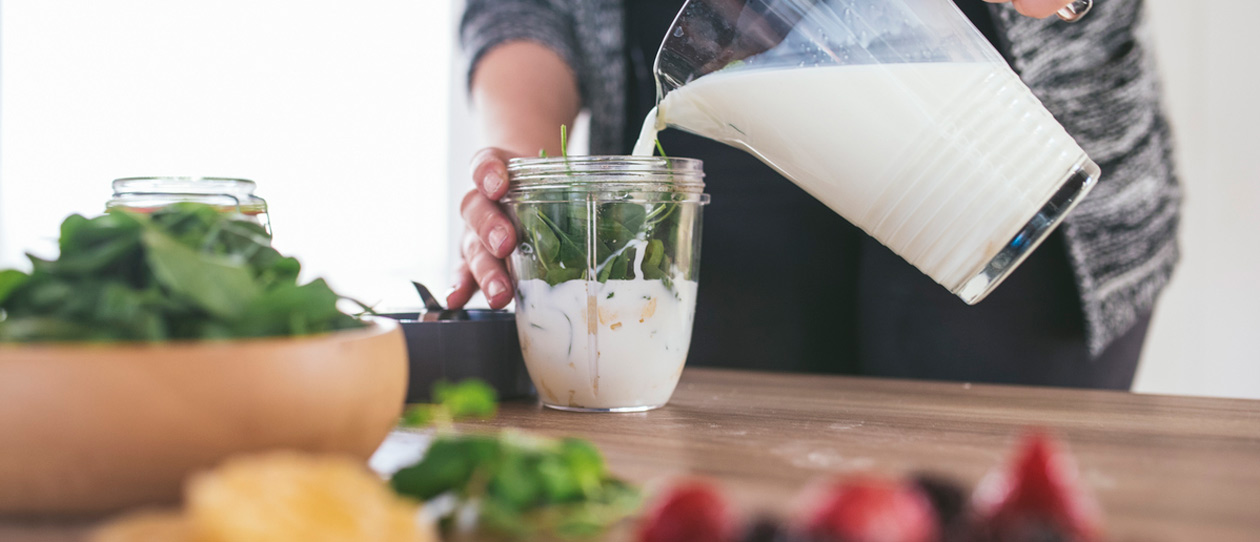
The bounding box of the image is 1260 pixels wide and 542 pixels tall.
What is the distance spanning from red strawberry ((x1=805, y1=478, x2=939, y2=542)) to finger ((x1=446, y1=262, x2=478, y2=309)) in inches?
22.8

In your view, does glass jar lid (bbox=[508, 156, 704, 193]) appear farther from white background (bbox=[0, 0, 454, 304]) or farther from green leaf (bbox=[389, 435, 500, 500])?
white background (bbox=[0, 0, 454, 304])

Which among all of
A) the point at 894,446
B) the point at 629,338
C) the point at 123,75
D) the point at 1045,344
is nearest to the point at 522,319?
the point at 629,338

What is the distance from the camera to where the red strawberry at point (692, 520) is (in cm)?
28

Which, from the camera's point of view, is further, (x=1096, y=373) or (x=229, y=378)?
(x=1096, y=373)

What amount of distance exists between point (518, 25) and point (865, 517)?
861 mm

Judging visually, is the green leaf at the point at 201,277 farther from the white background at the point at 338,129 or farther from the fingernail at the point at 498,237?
the white background at the point at 338,129

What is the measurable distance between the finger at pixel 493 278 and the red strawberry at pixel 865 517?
0.52 m

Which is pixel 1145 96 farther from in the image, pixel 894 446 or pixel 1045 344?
pixel 894 446

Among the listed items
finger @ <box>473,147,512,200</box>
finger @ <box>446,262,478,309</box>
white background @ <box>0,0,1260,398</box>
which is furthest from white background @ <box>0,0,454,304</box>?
finger @ <box>473,147,512,200</box>

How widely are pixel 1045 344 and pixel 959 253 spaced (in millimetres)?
489

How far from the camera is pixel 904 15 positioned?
0.60 meters

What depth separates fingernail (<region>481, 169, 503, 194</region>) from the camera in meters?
0.69

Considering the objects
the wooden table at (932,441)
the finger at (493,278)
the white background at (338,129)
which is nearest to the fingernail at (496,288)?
the finger at (493,278)

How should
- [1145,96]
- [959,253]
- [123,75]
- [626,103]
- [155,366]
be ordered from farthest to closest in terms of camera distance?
[123,75] < [626,103] < [1145,96] < [959,253] < [155,366]
